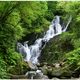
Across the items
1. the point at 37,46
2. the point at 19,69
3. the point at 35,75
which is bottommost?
the point at 35,75

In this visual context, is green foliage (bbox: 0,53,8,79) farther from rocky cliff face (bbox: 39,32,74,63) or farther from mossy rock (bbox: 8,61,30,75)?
rocky cliff face (bbox: 39,32,74,63)

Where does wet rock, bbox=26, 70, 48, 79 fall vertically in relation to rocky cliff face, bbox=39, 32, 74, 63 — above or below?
below

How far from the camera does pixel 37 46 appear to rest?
21547mm

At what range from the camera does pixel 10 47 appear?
1377cm

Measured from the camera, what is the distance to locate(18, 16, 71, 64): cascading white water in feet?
67.8

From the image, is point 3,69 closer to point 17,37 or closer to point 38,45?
point 17,37

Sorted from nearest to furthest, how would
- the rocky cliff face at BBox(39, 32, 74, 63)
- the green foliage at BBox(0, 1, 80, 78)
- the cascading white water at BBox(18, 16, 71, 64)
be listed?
1. the green foliage at BBox(0, 1, 80, 78)
2. the rocky cliff face at BBox(39, 32, 74, 63)
3. the cascading white water at BBox(18, 16, 71, 64)

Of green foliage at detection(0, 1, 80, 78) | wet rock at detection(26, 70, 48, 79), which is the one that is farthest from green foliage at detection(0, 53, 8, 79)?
wet rock at detection(26, 70, 48, 79)

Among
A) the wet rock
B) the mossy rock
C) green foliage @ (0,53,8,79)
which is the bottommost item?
the wet rock

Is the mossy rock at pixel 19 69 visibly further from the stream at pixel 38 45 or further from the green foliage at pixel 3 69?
the stream at pixel 38 45

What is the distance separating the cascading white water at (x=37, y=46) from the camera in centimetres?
2066

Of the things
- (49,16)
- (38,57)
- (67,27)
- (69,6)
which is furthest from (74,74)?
(49,16)

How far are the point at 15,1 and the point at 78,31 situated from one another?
6.19 meters

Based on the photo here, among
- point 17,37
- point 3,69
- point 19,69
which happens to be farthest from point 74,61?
point 3,69
